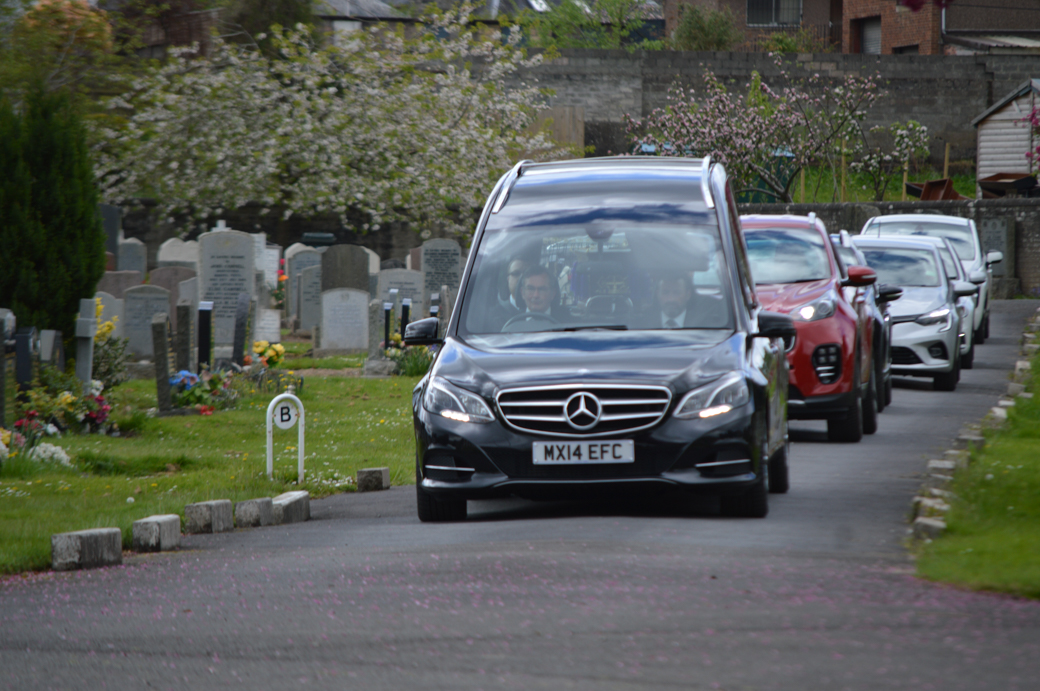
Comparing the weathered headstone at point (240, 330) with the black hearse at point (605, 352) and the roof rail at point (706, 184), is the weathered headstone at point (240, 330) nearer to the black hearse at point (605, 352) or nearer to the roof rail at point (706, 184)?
the black hearse at point (605, 352)

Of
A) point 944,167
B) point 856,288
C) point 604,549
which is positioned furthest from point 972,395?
point 944,167

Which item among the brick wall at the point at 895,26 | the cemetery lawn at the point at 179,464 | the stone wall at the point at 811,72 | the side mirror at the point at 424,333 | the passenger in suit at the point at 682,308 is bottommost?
the cemetery lawn at the point at 179,464

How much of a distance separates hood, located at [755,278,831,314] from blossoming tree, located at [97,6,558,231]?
20750 mm

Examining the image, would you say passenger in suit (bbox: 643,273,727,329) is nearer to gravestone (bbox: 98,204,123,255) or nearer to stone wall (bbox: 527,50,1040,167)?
gravestone (bbox: 98,204,123,255)

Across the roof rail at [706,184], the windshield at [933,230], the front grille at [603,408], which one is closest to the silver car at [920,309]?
the windshield at [933,230]

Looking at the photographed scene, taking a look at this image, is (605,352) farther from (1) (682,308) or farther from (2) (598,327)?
(1) (682,308)

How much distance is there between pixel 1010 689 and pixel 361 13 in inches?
2303

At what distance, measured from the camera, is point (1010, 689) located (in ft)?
13.3

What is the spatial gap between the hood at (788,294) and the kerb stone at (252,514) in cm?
485

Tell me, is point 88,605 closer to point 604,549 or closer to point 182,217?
point 604,549

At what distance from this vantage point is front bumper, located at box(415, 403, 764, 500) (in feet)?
22.8

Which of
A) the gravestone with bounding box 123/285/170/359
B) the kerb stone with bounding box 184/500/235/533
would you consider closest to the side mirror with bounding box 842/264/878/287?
the kerb stone with bounding box 184/500/235/533

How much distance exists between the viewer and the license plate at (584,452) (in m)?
6.91

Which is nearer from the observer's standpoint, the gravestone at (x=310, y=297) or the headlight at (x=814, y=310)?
the headlight at (x=814, y=310)
